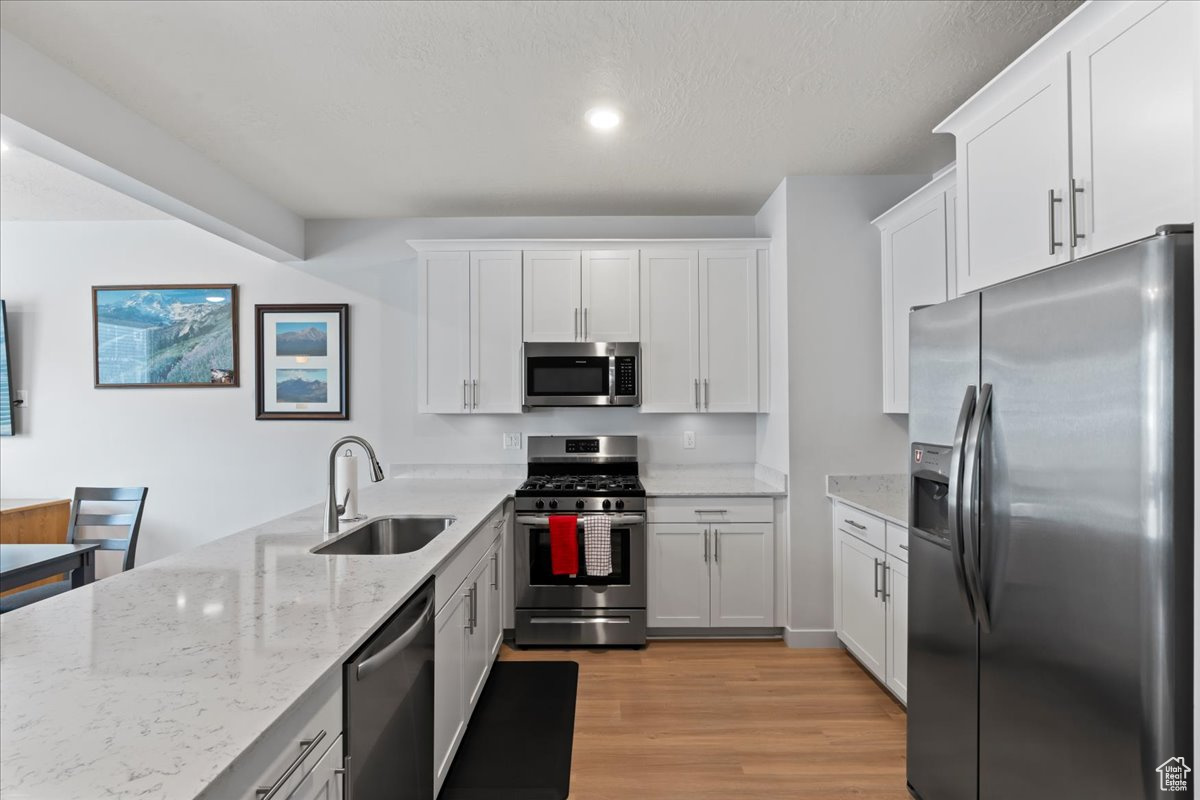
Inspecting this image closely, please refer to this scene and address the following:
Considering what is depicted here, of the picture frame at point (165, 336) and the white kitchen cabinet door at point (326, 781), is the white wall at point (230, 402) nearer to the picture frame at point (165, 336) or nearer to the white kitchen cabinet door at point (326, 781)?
the picture frame at point (165, 336)

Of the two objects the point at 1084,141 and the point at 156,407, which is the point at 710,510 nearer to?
the point at 1084,141

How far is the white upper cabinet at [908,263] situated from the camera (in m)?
2.74

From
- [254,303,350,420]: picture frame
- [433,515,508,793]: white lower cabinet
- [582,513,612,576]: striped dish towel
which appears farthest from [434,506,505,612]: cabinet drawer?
[254,303,350,420]: picture frame

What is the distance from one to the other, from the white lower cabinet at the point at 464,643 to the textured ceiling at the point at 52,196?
9.32 feet

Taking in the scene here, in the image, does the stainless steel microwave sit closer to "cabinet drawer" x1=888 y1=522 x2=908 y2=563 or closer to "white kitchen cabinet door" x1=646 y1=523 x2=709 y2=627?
"white kitchen cabinet door" x1=646 y1=523 x2=709 y2=627

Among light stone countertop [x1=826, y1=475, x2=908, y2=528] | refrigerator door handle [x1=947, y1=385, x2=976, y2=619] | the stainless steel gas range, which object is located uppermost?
refrigerator door handle [x1=947, y1=385, x2=976, y2=619]

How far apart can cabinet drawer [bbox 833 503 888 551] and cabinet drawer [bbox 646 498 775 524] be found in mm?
369

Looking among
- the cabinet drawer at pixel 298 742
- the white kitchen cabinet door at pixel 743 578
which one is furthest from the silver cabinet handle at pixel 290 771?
the white kitchen cabinet door at pixel 743 578

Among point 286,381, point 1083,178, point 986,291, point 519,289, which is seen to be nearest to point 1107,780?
point 986,291

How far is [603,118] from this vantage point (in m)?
2.65

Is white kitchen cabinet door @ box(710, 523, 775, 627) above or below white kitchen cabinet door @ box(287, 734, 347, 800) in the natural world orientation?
below

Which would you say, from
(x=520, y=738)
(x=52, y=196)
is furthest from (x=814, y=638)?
(x=52, y=196)

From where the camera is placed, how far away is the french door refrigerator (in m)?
1.15

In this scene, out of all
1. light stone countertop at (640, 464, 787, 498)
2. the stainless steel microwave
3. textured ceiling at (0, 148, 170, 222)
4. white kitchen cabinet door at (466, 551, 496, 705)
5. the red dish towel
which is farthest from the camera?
the stainless steel microwave
